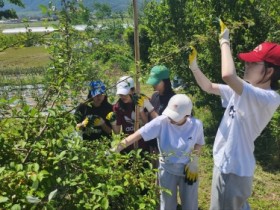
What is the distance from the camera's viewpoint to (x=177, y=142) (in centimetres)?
274

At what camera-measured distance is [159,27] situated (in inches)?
294

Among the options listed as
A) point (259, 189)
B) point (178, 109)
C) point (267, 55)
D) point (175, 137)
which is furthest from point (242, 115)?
point (259, 189)

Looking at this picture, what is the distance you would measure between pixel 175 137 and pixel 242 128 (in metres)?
0.75

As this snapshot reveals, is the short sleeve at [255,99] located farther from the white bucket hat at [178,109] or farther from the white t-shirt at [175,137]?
the white t-shirt at [175,137]

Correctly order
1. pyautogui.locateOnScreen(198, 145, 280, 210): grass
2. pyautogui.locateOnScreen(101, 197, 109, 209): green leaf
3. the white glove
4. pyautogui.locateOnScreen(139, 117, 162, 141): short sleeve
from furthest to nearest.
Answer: pyautogui.locateOnScreen(198, 145, 280, 210): grass < the white glove < pyautogui.locateOnScreen(139, 117, 162, 141): short sleeve < pyautogui.locateOnScreen(101, 197, 109, 209): green leaf

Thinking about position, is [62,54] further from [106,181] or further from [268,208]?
[268,208]

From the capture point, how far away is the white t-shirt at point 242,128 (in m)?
1.99

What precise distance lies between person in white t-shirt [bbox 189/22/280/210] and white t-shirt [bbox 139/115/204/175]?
0.52 meters

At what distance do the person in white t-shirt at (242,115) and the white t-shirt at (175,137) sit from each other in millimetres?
523

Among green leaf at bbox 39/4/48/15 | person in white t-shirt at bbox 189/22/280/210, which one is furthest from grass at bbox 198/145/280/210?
green leaf at bbox 39/4/48/15

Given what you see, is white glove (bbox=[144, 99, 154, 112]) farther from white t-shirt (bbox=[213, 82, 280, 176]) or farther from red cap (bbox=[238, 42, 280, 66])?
red cap (bbox=[238, 42, 280, 66])

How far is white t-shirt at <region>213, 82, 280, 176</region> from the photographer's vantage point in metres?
1.99

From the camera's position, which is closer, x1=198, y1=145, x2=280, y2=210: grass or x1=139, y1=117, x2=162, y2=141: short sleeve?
x1=139, y1=117, x2=162, y2=141: short sleeve

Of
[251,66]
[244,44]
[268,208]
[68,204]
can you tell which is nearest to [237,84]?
[251,66]
